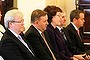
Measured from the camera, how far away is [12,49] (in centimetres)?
222

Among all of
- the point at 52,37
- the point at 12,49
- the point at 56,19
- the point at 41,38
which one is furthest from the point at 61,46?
the point at 12,49

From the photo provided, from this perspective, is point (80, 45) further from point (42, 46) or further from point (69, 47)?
point (42, 46)

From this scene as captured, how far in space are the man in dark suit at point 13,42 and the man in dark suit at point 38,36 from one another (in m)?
0.29

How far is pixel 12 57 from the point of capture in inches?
87.1

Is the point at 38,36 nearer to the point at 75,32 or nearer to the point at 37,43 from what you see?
the point at 37,43

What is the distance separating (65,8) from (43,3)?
1.42 metres

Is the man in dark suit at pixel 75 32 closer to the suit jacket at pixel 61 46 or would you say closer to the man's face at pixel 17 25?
the suit jacket at pixel 61 46

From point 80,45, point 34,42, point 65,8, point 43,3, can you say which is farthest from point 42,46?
point 65,8

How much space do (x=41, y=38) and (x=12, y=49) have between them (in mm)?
696

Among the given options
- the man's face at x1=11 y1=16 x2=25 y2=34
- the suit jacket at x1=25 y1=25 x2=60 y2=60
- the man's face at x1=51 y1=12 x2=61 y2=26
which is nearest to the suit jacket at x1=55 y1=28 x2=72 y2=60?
the man's face at x1=51 y1=12 x2=61 y2=26

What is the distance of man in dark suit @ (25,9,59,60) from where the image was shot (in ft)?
9.11

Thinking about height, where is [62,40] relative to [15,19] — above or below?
below

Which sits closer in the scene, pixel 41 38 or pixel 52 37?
pixel 41 38

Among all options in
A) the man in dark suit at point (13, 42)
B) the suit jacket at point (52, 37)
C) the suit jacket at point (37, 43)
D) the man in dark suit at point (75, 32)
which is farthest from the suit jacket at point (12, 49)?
the man in dark suit at point (75, 32)
